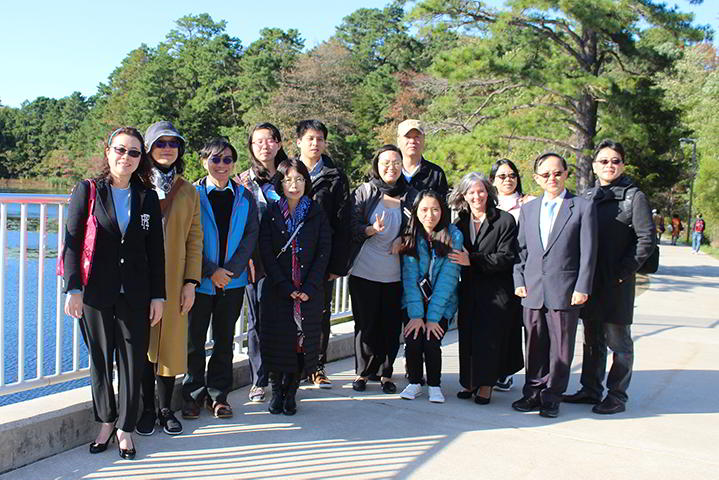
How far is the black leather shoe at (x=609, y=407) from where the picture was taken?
4312 millimetres

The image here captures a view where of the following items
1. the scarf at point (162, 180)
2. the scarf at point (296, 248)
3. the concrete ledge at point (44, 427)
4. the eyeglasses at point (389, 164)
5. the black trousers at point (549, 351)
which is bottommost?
the concrete ledge at point (44, 427)

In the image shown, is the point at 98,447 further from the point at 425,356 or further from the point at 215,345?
the point at 425,356

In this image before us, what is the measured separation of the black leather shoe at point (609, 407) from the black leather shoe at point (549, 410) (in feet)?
1.07

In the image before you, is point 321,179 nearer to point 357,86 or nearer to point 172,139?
point 172,139

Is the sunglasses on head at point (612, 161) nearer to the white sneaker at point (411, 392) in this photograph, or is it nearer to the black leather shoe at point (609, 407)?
the black leather shoe at point (609, 407)

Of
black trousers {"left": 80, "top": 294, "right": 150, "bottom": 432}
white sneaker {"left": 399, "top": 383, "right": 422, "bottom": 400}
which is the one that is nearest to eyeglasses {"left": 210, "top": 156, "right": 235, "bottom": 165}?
black trousers {"left": 80, "top": 294, "right": 150, "bottom": 432}

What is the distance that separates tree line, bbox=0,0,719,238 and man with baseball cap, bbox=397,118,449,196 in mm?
9026

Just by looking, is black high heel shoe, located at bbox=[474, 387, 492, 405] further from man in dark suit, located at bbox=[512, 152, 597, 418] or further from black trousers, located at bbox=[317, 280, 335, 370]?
black trousers, located at bbox=[317, 280, 335, 370]

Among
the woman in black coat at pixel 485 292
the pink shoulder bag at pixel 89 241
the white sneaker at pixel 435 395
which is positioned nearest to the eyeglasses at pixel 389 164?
the woman in black coat at pixel 485 292

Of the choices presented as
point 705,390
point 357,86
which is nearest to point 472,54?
point 705,390

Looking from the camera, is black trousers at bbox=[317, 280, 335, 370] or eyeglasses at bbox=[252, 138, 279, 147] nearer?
eyeglasses at bbox=[252, 138, 279, 147]

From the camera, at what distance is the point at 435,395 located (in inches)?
175

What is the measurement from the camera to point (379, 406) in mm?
4301

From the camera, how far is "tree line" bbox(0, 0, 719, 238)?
1364cm
